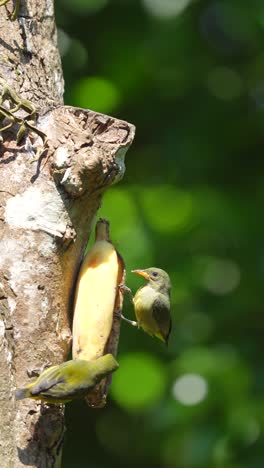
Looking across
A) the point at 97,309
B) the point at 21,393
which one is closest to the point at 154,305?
the point at 97,309

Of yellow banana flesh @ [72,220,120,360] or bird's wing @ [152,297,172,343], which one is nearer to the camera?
yellow banana flesh @ [72,220,120,360]

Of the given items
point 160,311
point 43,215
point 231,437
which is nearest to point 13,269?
point 43,215

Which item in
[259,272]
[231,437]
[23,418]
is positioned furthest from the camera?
[259,272]

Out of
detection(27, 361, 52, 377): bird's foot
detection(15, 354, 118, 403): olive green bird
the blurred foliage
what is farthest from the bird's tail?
the blurred foliage

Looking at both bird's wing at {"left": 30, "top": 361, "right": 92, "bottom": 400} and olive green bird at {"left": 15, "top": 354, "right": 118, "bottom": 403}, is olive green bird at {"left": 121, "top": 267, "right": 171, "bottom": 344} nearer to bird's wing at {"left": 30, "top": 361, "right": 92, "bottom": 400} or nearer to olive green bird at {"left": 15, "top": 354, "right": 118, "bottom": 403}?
olive green bird at {"left": 15, "top": 354, "right": 118, "bottom": 403}

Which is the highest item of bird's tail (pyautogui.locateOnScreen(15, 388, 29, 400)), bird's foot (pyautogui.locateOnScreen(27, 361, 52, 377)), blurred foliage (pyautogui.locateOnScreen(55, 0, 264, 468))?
bird's tail (pyautogui.locateOnScreen(15, 388, 29, 400))

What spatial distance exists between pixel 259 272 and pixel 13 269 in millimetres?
3598

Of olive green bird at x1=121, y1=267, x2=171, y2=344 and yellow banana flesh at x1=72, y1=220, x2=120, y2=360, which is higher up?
yellow banana flesh at x1=72, y1=220, x2=120, y2=360

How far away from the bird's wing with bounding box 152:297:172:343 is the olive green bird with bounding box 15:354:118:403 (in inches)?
72.7

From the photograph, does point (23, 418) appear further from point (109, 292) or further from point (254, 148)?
point (254, 148)

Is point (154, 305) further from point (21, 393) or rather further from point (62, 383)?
point (21, 393)

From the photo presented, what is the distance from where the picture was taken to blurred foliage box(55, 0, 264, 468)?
22.8ft

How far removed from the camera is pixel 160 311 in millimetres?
Result: 5980

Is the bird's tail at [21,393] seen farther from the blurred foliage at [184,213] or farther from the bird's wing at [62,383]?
the blurred foliage at [184,213]
